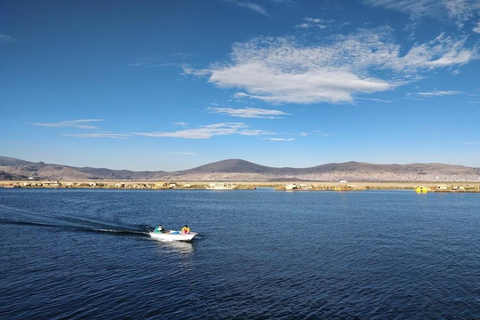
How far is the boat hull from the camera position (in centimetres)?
4519

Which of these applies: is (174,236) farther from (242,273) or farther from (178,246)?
(242,273)

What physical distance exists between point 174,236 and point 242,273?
18.2 m

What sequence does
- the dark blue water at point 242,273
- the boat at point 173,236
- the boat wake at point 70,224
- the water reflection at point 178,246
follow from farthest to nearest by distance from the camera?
the boat wake at point 70,224
the boat at point 173,236
the water reflection at point 178,246
the dark blue water at point 242,273

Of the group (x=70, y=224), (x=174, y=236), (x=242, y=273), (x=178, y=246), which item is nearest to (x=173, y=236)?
(x=174, y=236)

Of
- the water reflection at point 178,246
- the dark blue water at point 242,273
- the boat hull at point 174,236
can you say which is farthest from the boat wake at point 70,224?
the water reflection at point 178,246

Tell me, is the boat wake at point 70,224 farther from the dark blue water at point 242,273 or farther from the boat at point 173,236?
the boat at point 173,236

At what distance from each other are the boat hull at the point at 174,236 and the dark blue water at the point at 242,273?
4.02 feet

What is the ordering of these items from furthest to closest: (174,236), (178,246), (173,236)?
(173,236)
(174,236)
(178,246)

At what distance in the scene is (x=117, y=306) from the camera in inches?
909

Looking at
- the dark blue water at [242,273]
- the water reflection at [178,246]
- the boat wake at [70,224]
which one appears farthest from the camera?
the boat wake at [70,224]

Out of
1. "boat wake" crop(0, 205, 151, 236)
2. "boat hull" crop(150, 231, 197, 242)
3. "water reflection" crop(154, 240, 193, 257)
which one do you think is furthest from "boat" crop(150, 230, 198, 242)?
"boat wake" crop(0, 205, 151, 236)

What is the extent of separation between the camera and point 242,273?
3052 cm

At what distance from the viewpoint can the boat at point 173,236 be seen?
45188 millimetres

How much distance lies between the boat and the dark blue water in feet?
4.10
